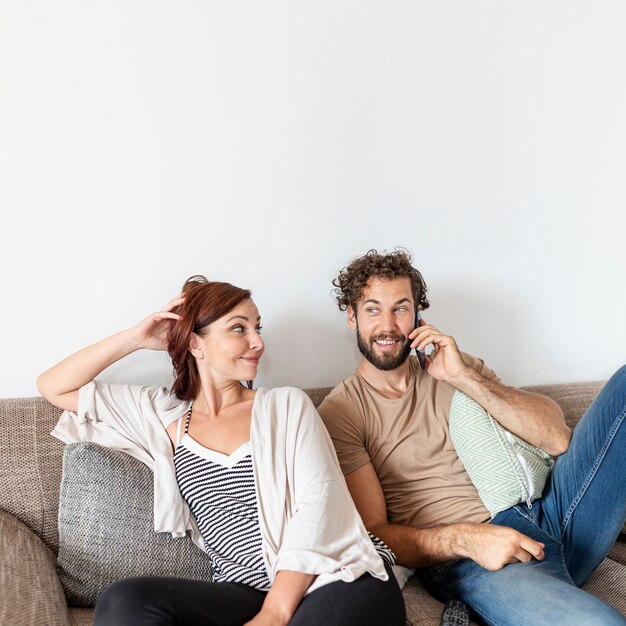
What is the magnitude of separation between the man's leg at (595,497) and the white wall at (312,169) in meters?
0.73

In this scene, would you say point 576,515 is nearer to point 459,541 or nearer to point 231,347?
point 459,541

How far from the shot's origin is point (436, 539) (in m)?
1.84

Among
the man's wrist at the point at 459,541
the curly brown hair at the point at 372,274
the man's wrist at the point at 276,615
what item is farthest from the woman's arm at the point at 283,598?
the curly brown hair at the point at 372,274

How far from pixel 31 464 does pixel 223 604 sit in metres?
0.67

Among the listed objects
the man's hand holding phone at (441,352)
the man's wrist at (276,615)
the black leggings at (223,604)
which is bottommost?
the man's wrist at (276,615)

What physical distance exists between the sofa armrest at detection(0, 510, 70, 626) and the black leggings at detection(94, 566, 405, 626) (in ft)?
0.46

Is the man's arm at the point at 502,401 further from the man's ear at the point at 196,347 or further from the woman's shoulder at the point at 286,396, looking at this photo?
the man's ear at the point at 196,347

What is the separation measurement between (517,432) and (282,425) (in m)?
0.68

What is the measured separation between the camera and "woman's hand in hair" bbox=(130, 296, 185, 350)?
194 centimetres

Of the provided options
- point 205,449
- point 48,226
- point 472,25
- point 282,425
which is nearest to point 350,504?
point 282,425

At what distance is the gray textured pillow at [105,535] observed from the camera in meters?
1.73

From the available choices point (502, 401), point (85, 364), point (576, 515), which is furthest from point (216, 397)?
point (576, 515)

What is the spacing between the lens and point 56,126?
2064 mm

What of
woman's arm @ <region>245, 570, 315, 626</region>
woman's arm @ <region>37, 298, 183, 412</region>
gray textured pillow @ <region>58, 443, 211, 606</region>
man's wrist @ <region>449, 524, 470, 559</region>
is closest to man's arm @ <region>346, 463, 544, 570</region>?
man's wrist @ <region>449, 524, 470, 559</region>
